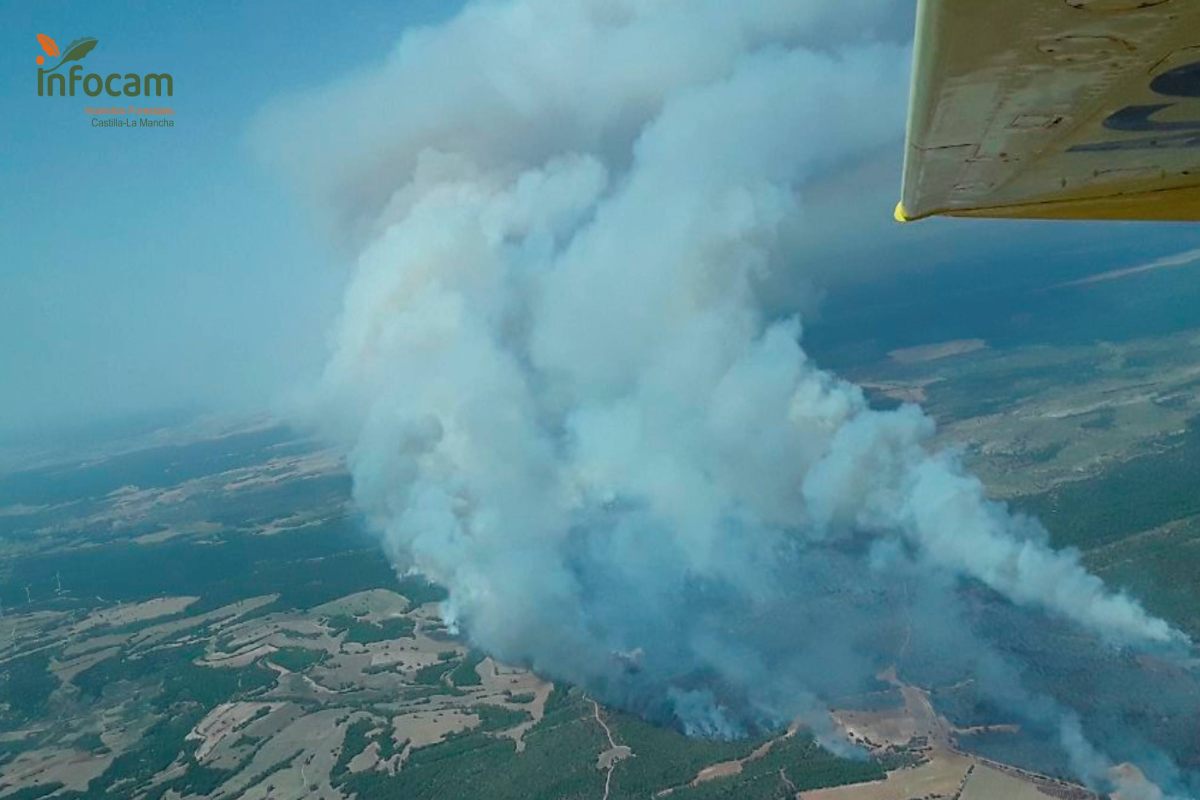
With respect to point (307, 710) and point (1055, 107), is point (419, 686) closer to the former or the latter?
point (307, 710)

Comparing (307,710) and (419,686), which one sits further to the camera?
(419,686)

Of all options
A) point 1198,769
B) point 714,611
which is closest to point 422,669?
point 714,611

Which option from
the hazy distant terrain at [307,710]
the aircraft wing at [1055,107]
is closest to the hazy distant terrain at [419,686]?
the hazy distant terrain at [307,710]

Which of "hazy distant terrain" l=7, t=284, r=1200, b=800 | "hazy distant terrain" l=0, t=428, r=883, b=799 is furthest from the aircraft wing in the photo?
"hazy distant terrain" l=0, t=428, r=883, b=799

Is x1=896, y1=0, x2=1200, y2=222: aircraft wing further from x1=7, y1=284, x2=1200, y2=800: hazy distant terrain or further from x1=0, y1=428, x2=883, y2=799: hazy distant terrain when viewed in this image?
x1=0, y1=428, x2=883, y2=799: hazy distant terrain

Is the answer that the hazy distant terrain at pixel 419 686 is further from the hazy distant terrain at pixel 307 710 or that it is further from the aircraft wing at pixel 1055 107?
the aircraft wing at pixel 1055 107

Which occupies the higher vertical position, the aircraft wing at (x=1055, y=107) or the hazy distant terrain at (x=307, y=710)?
the aircraft wing at (x=1055, y=107)

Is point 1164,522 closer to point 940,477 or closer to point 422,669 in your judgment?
point 940,477

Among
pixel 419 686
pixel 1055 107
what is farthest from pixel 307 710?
pixel 1055 107
